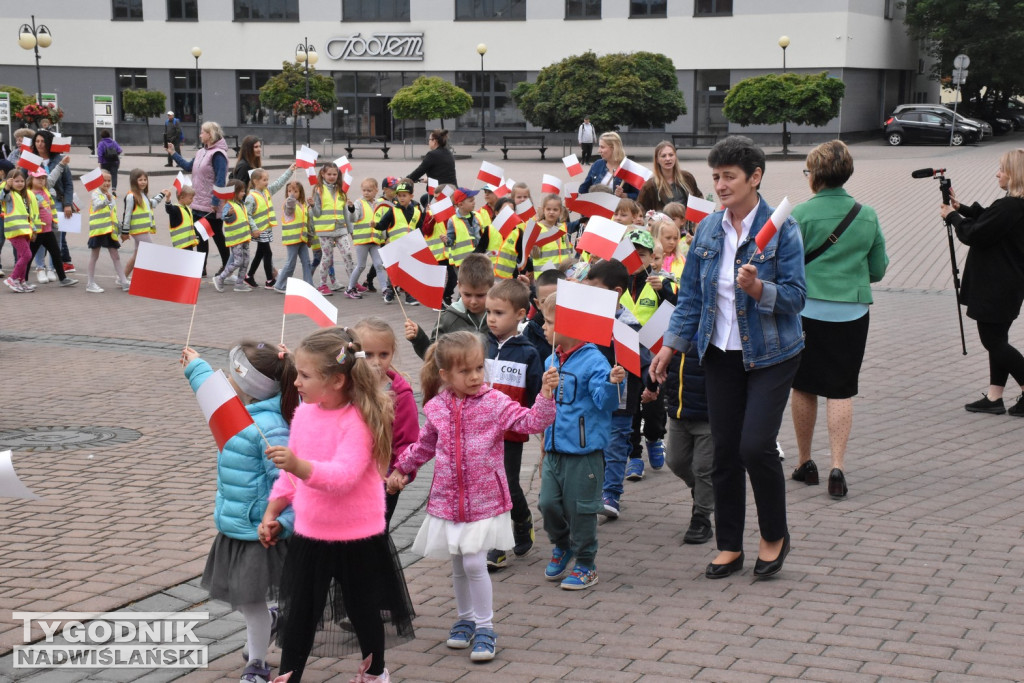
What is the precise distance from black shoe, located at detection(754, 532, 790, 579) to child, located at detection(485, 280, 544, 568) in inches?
45.8

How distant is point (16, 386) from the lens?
32.3 ft

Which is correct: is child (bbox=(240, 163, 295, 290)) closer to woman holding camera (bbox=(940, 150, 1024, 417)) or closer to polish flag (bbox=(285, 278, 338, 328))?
woman holding camera (bbox=(940, 150, 1024, 417))

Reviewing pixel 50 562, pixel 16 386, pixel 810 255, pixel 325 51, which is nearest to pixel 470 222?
pixel 16 386

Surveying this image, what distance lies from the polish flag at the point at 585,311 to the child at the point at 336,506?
42.4 inches

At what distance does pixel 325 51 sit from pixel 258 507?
53.7m

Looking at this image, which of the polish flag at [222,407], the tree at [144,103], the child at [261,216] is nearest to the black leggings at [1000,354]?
the polish flag at [222,407]

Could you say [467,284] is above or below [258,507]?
above

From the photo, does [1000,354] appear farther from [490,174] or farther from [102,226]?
[102,226]

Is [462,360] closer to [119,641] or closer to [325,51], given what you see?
[119,641]

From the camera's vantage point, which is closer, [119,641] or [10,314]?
[119,641]

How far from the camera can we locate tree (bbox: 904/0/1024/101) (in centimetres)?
5116

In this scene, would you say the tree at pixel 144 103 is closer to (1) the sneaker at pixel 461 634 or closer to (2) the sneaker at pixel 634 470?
(2) the sneaker at pixel 634 470

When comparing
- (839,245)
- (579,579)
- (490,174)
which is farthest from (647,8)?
(579,579)

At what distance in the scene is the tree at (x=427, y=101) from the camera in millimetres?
45844
